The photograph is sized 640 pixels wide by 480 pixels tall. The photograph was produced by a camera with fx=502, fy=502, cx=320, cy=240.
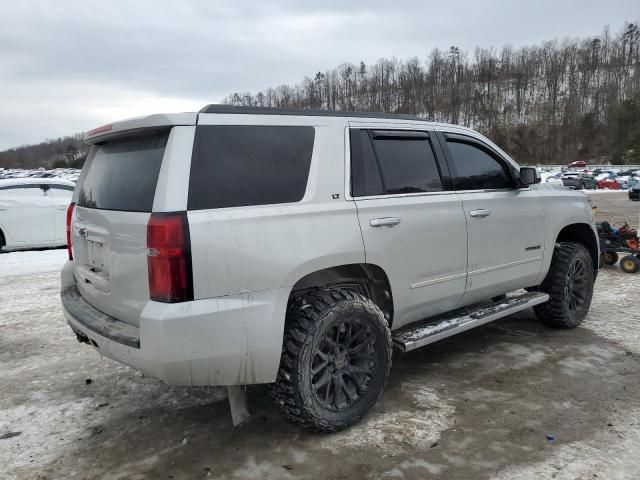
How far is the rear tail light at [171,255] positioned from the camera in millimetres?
2461

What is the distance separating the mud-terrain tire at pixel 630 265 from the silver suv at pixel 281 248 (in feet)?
15.6

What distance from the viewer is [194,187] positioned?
8.46 ft

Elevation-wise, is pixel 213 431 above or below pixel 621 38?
below

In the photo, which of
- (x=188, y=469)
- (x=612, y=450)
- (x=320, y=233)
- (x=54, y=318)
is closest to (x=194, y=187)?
(x=320, y=233)

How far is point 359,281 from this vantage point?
132 inches

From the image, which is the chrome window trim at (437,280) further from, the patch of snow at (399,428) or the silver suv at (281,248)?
the patch of snow at (399,428)

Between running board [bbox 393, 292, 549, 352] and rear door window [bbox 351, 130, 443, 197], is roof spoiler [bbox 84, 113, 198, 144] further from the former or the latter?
running board [bbox 393, 292, 549, 352]

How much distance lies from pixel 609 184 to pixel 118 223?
45.8m

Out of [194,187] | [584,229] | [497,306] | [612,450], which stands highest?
[194,187]

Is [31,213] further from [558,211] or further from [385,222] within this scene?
[558,211]

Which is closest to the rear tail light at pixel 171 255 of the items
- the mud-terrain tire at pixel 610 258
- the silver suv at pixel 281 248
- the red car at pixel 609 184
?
the silver suv at pixel 281 248

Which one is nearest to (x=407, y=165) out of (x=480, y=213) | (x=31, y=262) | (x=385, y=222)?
(x=385, y=222)

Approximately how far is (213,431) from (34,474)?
986 mm

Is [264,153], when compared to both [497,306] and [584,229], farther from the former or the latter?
[584,229]
